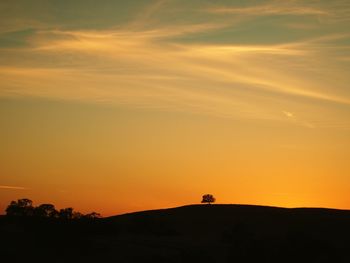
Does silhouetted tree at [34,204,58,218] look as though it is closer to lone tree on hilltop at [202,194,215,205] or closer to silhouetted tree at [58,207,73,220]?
silhouetted tree at [58,207,73,220]

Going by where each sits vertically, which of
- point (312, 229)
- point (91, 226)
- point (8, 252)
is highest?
point (312, 229)

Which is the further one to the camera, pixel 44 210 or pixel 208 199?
pixel 208 199

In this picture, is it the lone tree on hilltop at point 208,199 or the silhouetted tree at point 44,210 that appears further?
the lone tree on hilltop at point 208,199

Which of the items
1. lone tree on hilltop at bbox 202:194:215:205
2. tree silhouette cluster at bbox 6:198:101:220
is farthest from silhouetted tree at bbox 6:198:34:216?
lone tree on hilltop at bbox 202:194:215:205

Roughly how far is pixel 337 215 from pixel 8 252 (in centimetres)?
6229

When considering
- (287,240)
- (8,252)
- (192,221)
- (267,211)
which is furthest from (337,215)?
(8,252)

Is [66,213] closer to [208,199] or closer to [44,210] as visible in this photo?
[44,210]

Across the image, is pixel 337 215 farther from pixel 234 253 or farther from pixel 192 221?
Answer: pixel 234 253

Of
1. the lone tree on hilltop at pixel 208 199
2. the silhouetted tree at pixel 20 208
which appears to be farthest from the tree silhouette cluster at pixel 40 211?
the lone tree on hilltop at pixel 208 199

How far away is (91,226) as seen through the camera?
60188 millimetres

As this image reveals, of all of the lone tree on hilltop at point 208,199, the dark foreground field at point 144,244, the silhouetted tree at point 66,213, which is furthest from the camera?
the lone tree on hilltop at point 208,199

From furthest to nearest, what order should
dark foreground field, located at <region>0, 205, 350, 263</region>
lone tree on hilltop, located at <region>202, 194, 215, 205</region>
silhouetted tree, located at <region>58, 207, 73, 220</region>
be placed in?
lone tree on hilltop, located at <region>202, 194, 215, 205</region> → silhouetted tree, located at <region>58, 207, 73, 220</region> → dark foreground field, located at <region>0, 205, 350, 263</region>

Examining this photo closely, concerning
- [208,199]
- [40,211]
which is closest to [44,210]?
[40,211]

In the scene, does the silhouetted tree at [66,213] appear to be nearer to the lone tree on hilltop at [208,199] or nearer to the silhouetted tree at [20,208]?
the silhouetted tree at [20,208]
